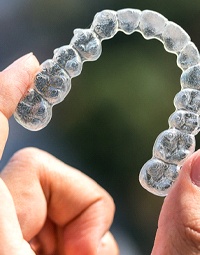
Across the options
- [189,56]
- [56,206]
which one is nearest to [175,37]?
[189,56]

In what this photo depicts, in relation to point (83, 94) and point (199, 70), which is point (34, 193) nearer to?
point (199, 70)

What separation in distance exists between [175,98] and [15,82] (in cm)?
25

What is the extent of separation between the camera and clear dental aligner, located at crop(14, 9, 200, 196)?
883 mm

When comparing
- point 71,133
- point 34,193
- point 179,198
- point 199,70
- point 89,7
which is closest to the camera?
point 179,198

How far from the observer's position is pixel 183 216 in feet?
2.56

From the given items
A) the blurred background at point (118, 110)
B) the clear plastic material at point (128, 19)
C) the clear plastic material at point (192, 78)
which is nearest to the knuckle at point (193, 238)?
the clear plastic material at point (192, 78)

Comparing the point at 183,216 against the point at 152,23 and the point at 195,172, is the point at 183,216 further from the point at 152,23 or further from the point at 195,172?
the point at 152,23

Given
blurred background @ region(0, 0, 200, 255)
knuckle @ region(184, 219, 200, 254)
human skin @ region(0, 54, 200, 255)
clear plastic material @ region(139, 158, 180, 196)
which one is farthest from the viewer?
blurred background @ region(0, 0, 200, 255)

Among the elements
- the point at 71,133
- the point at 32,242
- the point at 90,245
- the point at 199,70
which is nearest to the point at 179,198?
the point at 199,70

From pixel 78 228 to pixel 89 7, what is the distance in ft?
3.64

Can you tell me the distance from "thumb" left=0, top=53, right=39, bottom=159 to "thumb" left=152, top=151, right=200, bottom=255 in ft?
0.85

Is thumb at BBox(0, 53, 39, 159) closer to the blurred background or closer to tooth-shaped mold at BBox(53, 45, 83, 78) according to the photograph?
Result: tooth-shaped mold at BBox(53, 45, 83, 78)

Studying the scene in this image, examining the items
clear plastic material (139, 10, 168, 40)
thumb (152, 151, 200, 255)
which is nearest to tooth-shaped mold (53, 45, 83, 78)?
clear plastic material (139, 10, 168, 40)

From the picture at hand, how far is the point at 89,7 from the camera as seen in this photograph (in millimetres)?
2109
